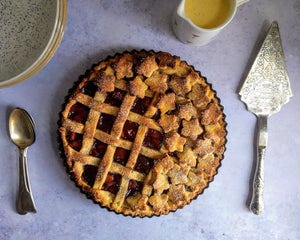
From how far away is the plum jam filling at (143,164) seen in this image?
1.29 metres

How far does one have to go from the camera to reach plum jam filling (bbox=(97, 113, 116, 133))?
1285mm

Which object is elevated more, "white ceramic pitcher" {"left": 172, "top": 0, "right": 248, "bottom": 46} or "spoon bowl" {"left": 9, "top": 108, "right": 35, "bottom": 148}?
"white ceramic pitcher" {"left": 172, "top": 0, "right": 248, "bottom": 46}

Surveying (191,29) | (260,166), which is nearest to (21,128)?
(191,29)

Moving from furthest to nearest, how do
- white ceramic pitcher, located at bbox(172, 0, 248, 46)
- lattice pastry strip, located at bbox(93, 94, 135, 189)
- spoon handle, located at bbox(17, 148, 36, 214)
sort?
spoon handle, located at bbox(17, 148, 36, 214) → lattice pastry strip, located at bbox(93, 94, 135, 189) → white ceramic pitcher, located at bbox(172, 0, 248, 46)

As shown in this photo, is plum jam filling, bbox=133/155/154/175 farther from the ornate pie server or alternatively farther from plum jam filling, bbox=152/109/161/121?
the ornate pie server

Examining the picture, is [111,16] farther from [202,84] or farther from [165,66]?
[202,84]

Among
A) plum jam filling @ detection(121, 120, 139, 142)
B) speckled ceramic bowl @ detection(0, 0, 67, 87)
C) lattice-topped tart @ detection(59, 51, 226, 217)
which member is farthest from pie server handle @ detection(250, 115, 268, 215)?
speckled ceramic bowl @ detection(0, 0, 67, 87)

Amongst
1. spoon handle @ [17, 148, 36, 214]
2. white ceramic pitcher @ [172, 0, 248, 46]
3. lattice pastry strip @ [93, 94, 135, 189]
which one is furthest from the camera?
spoon handle @ [17, 148, 36, 214]

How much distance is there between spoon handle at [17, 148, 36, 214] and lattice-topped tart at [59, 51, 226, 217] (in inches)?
9.4

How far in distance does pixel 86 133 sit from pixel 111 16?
52cm

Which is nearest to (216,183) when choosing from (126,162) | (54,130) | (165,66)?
(126,162)

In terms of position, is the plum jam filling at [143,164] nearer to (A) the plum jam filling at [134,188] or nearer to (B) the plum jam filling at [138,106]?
(A) the plum jam filling at [134,188]

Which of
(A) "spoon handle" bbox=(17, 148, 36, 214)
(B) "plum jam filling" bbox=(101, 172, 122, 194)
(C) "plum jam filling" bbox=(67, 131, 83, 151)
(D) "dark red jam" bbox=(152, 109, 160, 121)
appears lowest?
(A) "spoon handle" bbox=(17, 148, 36, 214)

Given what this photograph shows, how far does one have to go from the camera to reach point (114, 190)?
1.29m
